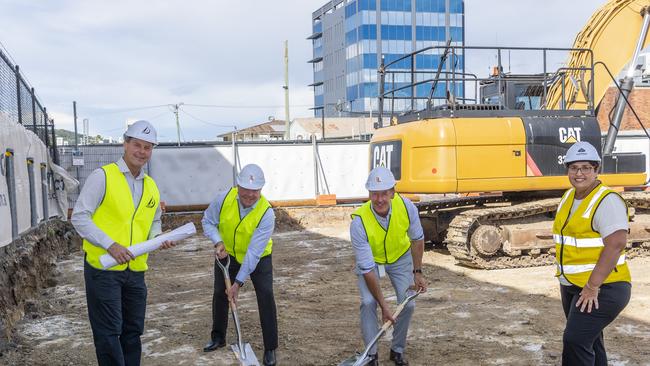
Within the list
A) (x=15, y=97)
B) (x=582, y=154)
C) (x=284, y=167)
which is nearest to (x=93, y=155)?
(x=284, y=167)

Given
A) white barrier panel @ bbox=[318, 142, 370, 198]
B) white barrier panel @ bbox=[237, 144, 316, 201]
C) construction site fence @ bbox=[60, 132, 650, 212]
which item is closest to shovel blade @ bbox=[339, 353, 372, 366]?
construction site fence @ bbox=[60, 132, 650, 212]

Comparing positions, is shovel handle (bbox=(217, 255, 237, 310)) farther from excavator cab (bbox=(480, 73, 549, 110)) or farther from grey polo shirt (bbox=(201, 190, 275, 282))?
excavator cab (bbox=(480, 73, 549, 110))

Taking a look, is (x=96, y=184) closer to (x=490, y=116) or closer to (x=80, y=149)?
(x=490, y=116)

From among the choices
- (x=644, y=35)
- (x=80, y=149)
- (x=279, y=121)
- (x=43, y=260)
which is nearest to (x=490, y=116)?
(x=644, y=35)

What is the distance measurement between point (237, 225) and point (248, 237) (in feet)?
0.46

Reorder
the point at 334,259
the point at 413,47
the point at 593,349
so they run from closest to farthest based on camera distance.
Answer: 1. the point at 593,349
2. the point at 334,259
3. the point at 413,47

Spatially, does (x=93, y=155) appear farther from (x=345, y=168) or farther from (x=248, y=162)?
(x=345, y=168)

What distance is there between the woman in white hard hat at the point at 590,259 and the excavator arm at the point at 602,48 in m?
6.72

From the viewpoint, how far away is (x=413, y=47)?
67.4 metres

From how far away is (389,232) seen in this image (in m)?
5.33

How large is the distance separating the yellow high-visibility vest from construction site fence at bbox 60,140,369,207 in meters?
13.4

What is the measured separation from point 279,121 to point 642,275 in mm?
67240

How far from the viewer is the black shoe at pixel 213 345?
6.08 m

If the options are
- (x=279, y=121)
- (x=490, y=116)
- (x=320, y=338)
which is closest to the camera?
(x=320, y=338)
